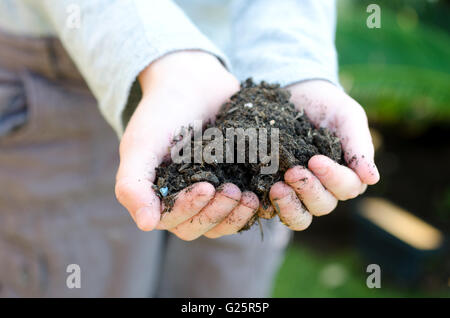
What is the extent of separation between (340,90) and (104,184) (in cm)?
76

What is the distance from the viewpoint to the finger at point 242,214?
796 mm

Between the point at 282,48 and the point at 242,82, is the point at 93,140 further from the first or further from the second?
the point at 282,48

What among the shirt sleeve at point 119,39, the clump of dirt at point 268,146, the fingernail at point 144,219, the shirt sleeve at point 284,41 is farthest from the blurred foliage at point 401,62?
the fingernail at point 144,219

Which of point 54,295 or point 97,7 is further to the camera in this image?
point 54,295

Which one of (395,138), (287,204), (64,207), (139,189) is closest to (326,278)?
(395,138)

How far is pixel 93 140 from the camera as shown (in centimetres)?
125

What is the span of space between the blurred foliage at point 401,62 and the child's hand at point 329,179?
140cm

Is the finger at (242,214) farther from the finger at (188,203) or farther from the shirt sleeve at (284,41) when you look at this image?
the shirt sleeve at (284,41)

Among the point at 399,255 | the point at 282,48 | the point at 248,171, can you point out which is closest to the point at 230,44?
the point at 282,48

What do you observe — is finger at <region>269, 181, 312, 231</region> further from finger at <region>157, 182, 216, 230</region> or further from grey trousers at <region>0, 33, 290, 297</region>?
grey trousers at <region>0, 33, 290, 297</region>

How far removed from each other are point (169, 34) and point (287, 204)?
0.45 m

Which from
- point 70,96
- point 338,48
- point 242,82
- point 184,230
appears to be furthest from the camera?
point 338,48

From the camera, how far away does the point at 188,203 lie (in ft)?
2.49

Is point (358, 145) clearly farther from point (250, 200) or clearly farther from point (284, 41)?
point (284, 41)
